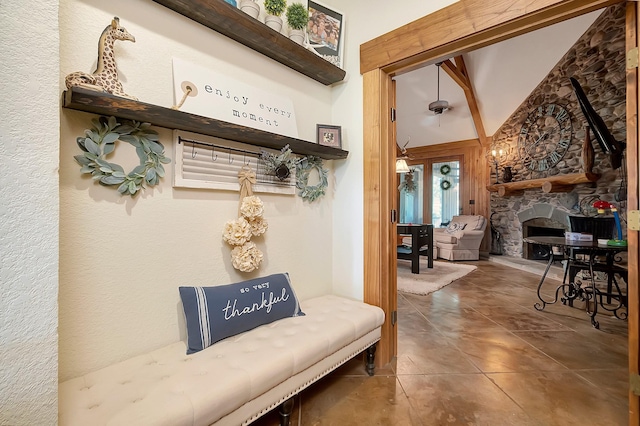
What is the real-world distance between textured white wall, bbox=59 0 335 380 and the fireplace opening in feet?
20.1

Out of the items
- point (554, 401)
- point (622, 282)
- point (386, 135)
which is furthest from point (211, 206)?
point (622, 282)

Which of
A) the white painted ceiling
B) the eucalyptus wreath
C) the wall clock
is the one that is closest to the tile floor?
the eucalyptus wreath

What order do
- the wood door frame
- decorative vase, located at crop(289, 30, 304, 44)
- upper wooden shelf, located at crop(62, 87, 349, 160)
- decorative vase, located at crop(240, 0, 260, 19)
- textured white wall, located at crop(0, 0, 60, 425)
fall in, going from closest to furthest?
textured white wall, located at crop(0, 0, 60, 425) → upper wooden shelf, located at crop(62, 87, 349, 160) → the wood door frame → decorative vase, located at crop(240, 0, 260, 19) → decorative vase, located at crop(289, 30, 304, 44)

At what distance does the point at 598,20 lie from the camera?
402cm

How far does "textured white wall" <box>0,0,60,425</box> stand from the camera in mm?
713

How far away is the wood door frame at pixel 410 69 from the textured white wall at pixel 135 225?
80cm

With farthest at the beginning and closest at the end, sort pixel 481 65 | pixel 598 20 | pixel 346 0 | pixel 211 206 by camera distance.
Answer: pixel 481 65, pixel 598 20, pixel 346 0, pixel 211 206

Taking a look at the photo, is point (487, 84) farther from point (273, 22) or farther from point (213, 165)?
point (213, 165)

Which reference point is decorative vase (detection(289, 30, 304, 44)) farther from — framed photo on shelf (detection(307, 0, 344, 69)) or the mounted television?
the mounted television

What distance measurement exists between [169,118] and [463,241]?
19.9 ft

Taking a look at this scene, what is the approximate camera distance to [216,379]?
103 cm

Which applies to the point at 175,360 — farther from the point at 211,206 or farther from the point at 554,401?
the point at 554,401

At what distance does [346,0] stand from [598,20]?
4539mm

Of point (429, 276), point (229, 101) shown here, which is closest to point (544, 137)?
point (429, 276)
